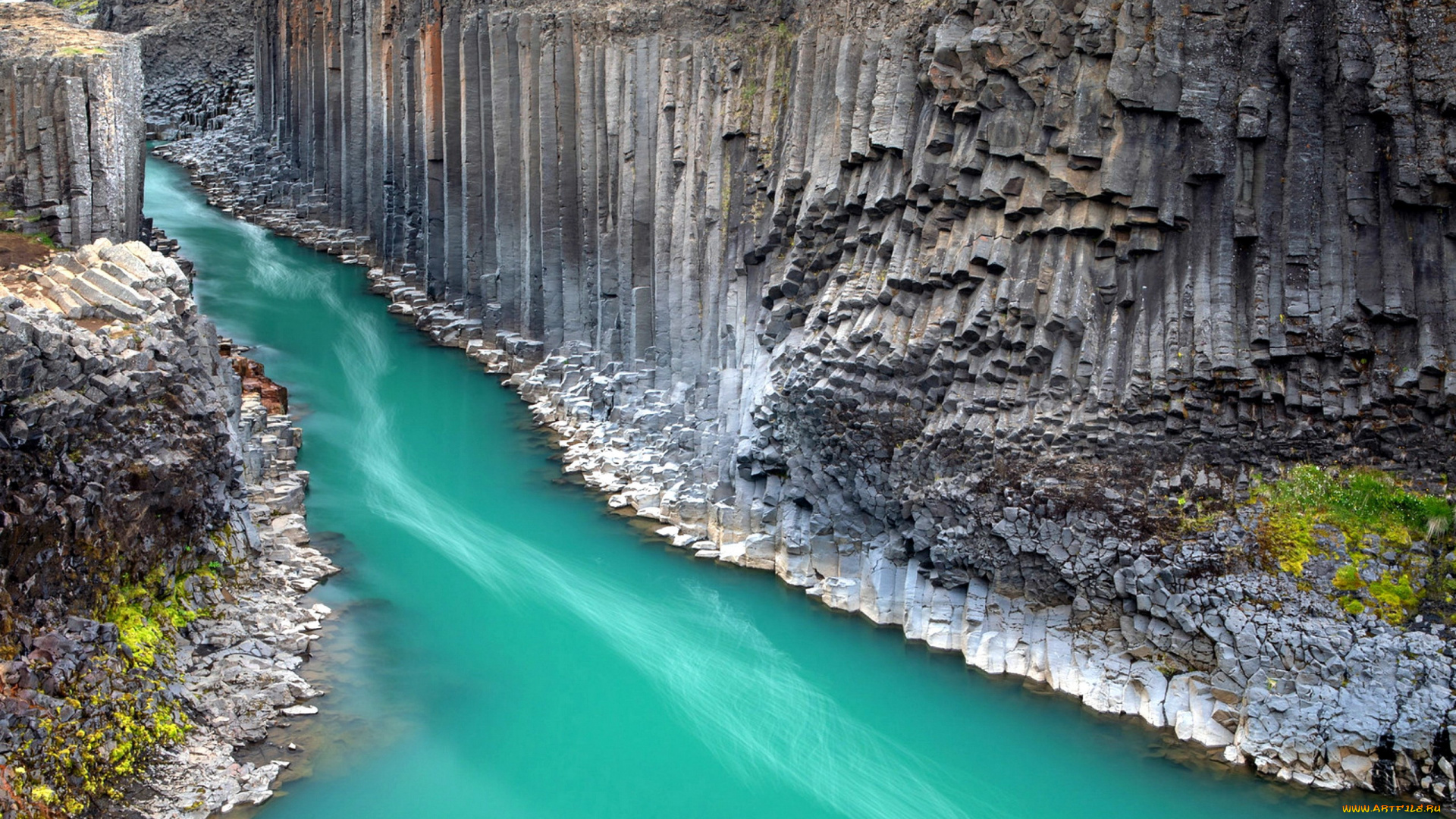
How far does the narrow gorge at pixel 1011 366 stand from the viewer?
15.8 meters

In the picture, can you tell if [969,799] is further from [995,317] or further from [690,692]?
[995,317]

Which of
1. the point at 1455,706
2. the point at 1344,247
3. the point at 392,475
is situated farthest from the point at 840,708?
the point at 392,475

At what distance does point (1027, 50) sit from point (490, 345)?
15587 millimetres

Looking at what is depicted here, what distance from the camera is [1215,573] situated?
16.3 meters

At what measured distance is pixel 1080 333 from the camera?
17312 millimetres

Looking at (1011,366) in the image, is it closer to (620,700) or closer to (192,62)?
(620,700)

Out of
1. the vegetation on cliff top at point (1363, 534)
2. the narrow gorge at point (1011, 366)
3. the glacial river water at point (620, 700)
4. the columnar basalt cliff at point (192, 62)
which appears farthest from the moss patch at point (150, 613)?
the columnar basalt cliff at point (192, 62)

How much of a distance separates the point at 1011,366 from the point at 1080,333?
3.25ft

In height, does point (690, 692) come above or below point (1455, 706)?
below

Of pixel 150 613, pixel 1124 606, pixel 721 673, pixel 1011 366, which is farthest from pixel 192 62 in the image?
pixel 1124 606

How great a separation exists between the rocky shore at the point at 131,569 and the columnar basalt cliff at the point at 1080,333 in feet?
22.5

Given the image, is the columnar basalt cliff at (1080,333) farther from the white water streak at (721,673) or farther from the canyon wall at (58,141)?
the canyon wall at (58,141)

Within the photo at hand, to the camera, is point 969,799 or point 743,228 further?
point 743,228

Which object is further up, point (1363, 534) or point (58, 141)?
point (58, 141)
